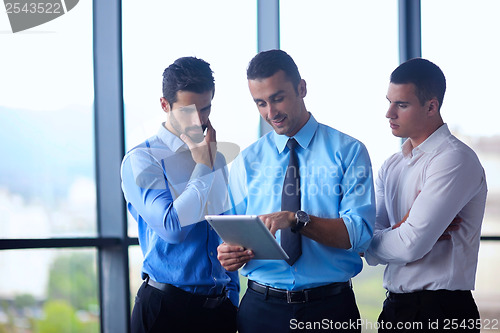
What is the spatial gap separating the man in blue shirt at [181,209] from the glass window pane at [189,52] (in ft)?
2.51

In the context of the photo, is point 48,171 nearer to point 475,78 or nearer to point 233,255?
point 233,255

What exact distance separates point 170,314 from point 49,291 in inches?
40.7

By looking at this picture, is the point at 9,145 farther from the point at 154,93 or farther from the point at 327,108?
the point at 327,108

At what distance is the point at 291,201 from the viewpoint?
224cm

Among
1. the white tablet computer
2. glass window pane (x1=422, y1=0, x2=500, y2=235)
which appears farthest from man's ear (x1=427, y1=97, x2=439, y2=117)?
glass window pane (x1=422, y1=0, x2=500, y2=235)

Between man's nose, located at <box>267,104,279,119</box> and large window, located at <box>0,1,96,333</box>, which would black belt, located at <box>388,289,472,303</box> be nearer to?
man's nose, located at <box>267,104,279,119</box>

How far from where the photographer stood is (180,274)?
94.0 inches

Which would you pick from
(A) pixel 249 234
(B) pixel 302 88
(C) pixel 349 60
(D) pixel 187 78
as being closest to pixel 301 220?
(A) pixel 249 234

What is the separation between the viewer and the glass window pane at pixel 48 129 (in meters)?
2.95

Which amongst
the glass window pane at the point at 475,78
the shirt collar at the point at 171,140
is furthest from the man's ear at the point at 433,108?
the glass window pane at the point at 475,78

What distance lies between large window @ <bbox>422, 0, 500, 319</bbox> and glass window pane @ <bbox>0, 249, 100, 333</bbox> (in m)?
2.78

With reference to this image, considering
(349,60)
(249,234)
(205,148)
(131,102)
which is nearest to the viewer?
(249,234)

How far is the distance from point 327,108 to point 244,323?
7.32ft

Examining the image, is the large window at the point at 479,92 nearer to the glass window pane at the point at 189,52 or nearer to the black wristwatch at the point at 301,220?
the glass window pane at the point at 189,52
